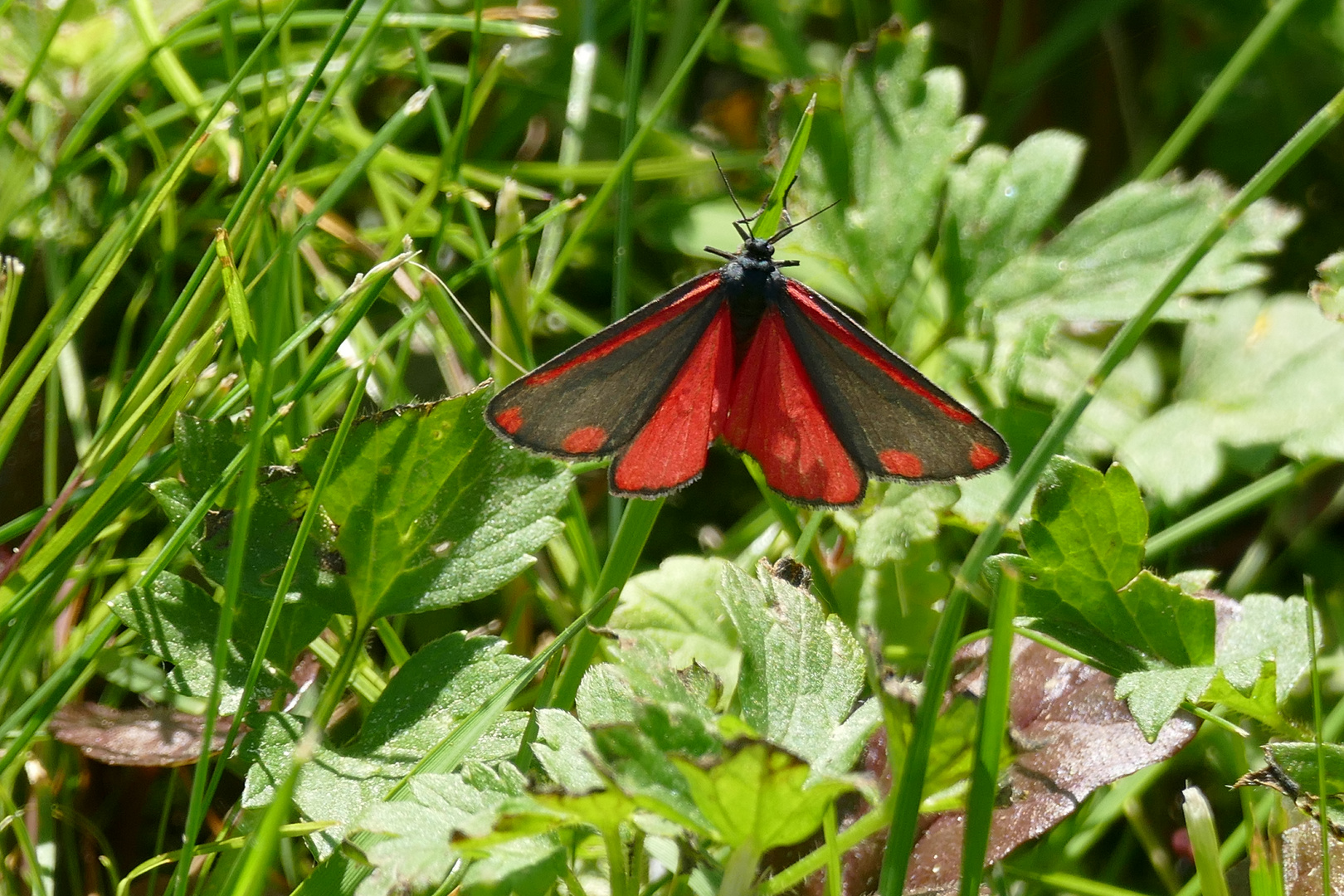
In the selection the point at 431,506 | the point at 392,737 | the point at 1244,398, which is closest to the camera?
the point at 392,737

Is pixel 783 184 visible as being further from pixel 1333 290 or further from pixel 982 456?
pixel 1333 290

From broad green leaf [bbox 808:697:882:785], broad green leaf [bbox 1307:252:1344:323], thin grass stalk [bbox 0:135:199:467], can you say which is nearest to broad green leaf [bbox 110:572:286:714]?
thin grass stalk [bbox 0:135:199:467]

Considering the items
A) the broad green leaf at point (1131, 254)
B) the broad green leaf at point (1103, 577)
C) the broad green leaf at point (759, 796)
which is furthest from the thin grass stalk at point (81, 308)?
the broad green leaf at point (1131, 254)

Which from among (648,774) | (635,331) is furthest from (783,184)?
(648,774)

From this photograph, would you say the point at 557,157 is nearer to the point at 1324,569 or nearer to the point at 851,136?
the point at 851,136

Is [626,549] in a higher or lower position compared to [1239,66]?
lower

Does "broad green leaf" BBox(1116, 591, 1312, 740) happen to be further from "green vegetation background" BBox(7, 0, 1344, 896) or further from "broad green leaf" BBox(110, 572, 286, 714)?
"broad green leaf" BBox(110, 572, 286, 714)

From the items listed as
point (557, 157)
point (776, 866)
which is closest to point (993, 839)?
point (776, 866)
